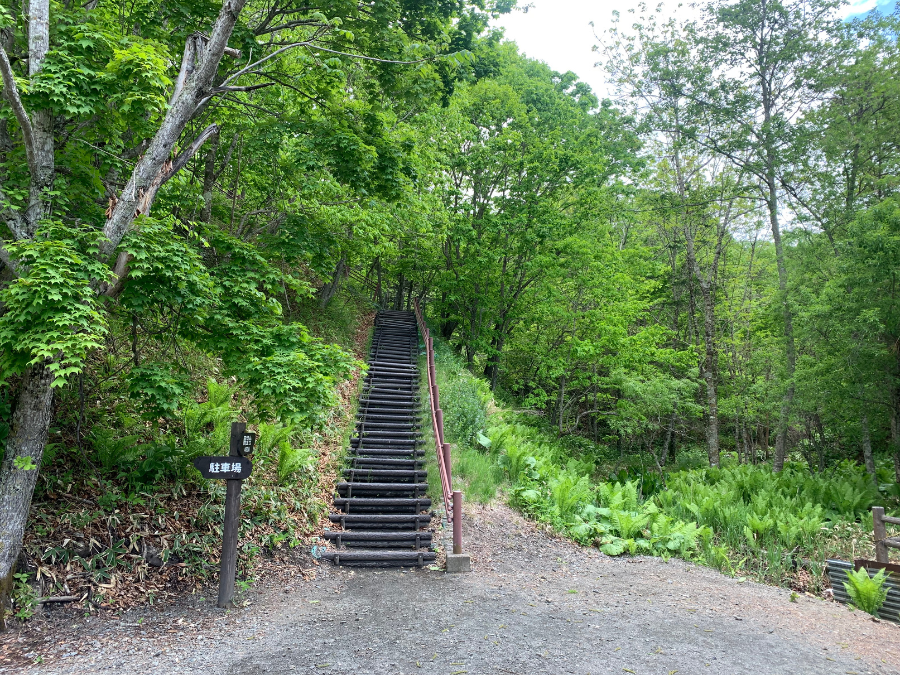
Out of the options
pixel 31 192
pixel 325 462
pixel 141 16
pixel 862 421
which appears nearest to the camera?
pixel 31 192

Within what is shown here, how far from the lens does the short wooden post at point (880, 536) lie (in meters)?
6.57

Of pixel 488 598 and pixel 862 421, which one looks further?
pixel 862 421

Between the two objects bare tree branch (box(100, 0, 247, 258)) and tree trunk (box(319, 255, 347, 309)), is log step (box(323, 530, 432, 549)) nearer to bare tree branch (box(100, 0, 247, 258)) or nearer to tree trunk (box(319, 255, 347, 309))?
bare tree branch (box(100, 0, 247, 258))

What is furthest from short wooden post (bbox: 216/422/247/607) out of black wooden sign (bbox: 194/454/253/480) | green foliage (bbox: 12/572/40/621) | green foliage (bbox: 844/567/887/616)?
green foliage (bbox: 844/567/887/616)

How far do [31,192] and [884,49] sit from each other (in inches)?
721

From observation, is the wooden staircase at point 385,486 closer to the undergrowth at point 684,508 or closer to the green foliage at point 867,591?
the undergrowth at point 684,508

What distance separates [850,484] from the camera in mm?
10539

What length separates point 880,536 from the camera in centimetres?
663

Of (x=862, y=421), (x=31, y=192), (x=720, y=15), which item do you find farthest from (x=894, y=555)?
(x=720, y=15)

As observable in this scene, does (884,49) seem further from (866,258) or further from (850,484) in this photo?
(850,484)

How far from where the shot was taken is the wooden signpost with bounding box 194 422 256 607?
5.01 metres

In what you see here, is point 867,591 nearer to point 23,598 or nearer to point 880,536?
point 880,536

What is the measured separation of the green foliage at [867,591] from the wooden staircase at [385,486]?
207 inches

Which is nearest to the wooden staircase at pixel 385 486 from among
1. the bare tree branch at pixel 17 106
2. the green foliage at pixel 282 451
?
the green foliage at pixel 282 451
